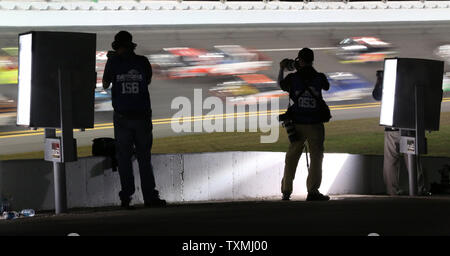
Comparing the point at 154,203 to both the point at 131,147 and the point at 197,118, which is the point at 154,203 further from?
the point at 197,118

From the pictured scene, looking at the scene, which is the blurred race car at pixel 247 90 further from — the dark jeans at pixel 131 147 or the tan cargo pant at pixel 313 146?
the dark jeans at pixel 131 147

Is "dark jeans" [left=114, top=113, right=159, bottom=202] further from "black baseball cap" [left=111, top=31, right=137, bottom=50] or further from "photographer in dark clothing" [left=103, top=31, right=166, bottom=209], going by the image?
"black baseball cap" [left=111, top=31, right=137, bottom=50]

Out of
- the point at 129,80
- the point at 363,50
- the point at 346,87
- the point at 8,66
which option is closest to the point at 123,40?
the point at 129,80

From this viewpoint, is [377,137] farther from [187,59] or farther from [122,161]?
[187,59]

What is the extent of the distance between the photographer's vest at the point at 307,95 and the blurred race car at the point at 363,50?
79.7 feet

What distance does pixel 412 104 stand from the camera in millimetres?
11633

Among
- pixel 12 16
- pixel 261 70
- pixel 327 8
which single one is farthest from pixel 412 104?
pixel 327 8

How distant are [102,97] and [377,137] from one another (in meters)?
8.98

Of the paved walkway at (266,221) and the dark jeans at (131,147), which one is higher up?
the dark jeans at (131,147)

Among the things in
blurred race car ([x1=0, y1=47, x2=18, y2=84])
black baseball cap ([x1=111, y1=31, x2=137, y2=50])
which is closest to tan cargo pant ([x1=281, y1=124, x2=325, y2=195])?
black baseball cap ([x1=111, y1=31, x2=137, y2=50])

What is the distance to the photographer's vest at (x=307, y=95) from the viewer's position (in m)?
10.5

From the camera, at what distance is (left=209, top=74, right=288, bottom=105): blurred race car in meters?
28.1

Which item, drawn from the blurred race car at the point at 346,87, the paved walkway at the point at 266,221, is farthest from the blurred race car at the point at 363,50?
the paved walkway at the point at 266,221

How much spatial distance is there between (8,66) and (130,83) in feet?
70.4
